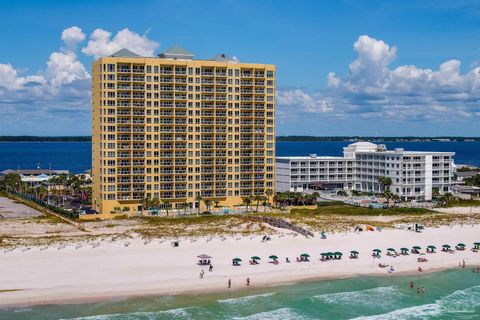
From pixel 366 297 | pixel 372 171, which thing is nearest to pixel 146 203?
pixel 366 297

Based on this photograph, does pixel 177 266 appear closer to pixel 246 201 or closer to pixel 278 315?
pixel 278 315

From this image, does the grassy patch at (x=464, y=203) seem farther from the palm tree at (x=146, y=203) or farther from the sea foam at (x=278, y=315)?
the sea foam at (x=278, y=315)

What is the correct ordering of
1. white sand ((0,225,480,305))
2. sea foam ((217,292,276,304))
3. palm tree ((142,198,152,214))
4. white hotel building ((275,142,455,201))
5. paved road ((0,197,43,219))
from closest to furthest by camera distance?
sea foam ((217,292,276,304)) → white sand ((0,225,480,305)) → palm tree ((142,198,152,214)) → paved road ((0,197,43,219)) → white hotel building ((275,142,455,201))

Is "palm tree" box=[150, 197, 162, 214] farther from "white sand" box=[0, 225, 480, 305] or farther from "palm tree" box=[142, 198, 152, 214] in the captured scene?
"white sand" box=[0, 225, 480, 305]

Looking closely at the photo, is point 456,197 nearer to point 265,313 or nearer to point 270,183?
point 270,183

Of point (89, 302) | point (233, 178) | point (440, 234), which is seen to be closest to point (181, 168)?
point (233, 178)

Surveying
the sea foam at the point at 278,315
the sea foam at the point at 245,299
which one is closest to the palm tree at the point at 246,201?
the sea foam at the point at 245,299

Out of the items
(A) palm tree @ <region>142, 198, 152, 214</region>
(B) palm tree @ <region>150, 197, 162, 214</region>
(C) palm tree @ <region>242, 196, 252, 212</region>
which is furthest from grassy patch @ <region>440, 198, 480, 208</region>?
(A) palm tree @ <region>142, 198, 152, 214</region>
